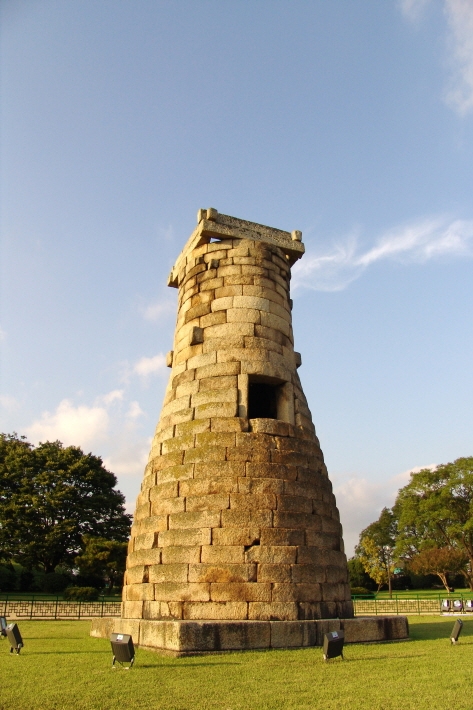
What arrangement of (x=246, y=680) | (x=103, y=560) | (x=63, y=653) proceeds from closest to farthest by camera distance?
1. (x=246, y=680)
2. (x=63, y=653)
3. (x=103, y=560)

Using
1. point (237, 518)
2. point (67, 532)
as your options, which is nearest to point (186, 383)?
point (237, 518)

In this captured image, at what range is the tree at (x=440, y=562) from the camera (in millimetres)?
39312

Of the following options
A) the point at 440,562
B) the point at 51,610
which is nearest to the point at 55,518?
the point at 51,610

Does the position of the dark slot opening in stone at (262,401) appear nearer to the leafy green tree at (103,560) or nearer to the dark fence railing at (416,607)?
the dark fence railing at (416,607)

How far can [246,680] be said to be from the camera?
261 inches

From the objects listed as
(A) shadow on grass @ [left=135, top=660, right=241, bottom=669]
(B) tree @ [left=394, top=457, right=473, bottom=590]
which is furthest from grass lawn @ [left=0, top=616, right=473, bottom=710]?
(B) tree @ [left=394, top=457, right=473, bottom=590]

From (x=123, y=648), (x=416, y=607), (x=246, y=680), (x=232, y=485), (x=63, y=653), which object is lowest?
(x=416, y=607)

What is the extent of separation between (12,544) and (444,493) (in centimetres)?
3241

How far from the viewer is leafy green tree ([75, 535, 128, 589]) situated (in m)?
30.0

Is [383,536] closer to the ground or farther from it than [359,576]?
farther from it

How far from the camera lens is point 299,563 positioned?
9.73 meters

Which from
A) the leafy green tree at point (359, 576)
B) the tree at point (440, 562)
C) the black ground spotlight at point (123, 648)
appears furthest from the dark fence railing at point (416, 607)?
the leafy green tree at point (359, 576)

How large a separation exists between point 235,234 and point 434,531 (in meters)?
40.3

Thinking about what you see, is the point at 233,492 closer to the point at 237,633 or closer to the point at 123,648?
the point at 237,633
